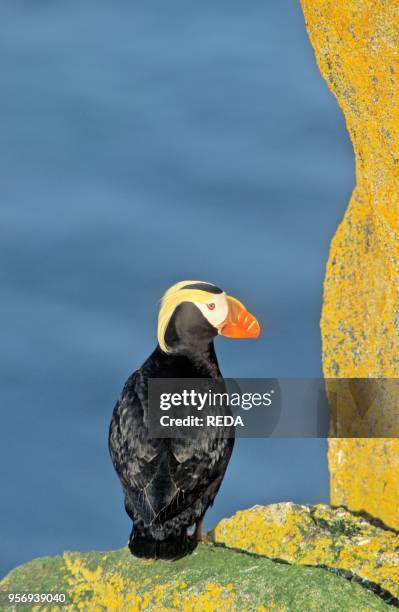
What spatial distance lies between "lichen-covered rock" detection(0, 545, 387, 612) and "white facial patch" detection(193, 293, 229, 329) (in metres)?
1.31

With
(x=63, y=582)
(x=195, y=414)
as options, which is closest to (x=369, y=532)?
(x=195, y=414)

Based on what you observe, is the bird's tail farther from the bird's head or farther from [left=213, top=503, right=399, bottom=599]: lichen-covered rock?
the bird's head

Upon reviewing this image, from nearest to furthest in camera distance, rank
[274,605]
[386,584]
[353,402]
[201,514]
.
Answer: [274,605] → [386,584] → [201,514] → [353,402]

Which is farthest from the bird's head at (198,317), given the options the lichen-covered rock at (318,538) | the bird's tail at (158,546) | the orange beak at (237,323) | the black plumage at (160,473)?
the bird's tail at (158,546)

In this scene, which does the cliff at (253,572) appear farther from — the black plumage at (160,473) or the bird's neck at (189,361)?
the bird's neck at (189,361)

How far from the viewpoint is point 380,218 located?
8.50 m

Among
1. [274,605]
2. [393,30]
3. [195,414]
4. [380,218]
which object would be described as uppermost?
[393,30]

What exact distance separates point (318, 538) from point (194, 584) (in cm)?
96

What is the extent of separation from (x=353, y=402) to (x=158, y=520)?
1849 mm

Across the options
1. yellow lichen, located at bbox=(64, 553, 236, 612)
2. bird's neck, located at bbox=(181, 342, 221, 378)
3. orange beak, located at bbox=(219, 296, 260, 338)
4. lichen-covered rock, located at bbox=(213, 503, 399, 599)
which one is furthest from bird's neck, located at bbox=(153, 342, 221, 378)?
yellow lichen, located at bbox=(64, 553, 236, 612)

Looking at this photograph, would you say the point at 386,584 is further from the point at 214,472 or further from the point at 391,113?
the point at 391,113

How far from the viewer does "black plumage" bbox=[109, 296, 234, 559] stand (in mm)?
8281

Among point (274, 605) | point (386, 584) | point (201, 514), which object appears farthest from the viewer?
point (201, 514)

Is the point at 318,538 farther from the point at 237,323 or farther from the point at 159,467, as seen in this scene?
the point at 237,323
